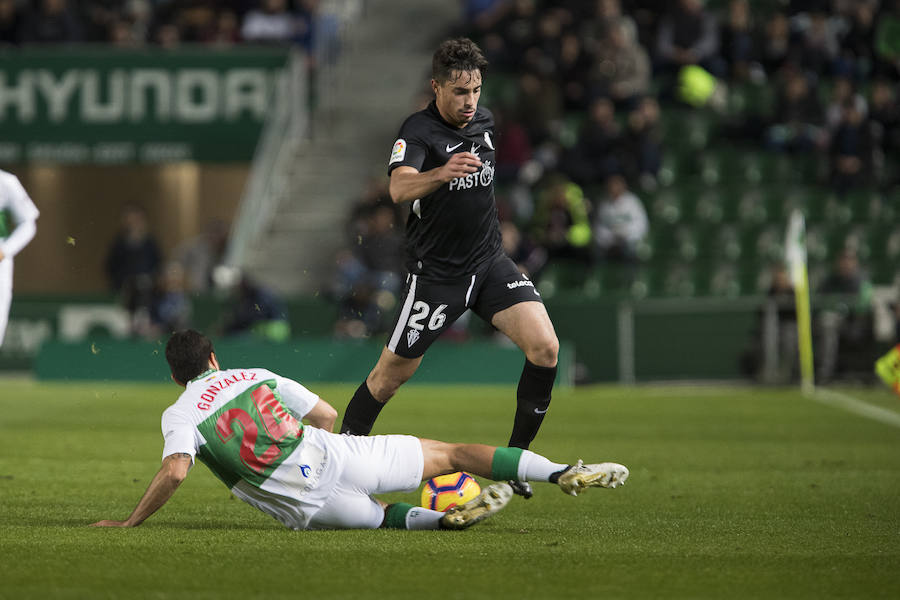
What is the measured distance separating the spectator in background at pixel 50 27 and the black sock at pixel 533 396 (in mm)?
17839

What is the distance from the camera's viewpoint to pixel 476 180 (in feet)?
26.0

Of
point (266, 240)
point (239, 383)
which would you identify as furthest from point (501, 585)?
point (266, 240)

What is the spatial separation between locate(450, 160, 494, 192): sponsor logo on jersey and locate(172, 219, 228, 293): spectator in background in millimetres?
14114

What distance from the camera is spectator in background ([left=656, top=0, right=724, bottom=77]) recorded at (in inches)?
878

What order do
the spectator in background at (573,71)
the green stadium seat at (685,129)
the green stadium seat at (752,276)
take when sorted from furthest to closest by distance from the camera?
the green stadium seat at (685,129) < the spectator in background at (573,71) < the green stadium seat at (752,276)

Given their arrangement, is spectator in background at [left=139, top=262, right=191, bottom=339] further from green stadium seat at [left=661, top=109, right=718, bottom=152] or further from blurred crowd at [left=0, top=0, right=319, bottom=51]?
green stadium seat at [left=661, top=109, right=718, bottom=152]

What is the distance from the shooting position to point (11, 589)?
5.44 m

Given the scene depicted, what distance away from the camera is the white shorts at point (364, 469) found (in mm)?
6797

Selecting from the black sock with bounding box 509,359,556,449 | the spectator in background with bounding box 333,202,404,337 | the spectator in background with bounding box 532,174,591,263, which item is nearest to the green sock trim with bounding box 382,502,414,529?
the black sock with bounding box 509,359,556,449

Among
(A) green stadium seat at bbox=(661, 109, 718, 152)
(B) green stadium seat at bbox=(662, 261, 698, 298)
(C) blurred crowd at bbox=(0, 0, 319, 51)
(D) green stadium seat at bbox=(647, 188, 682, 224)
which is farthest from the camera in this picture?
(C) blurred crowd at bbox=(0, 0, 319, 51)

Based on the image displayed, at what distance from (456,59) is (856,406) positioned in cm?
1035

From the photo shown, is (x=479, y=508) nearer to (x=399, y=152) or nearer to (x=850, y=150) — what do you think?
(x=399, y=152)

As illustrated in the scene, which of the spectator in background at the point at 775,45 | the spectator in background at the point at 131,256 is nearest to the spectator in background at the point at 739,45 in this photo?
the spectator in background at the point at 775,45

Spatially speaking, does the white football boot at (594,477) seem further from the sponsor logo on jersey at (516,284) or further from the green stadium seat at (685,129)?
the green stadium seat at (685,129)
